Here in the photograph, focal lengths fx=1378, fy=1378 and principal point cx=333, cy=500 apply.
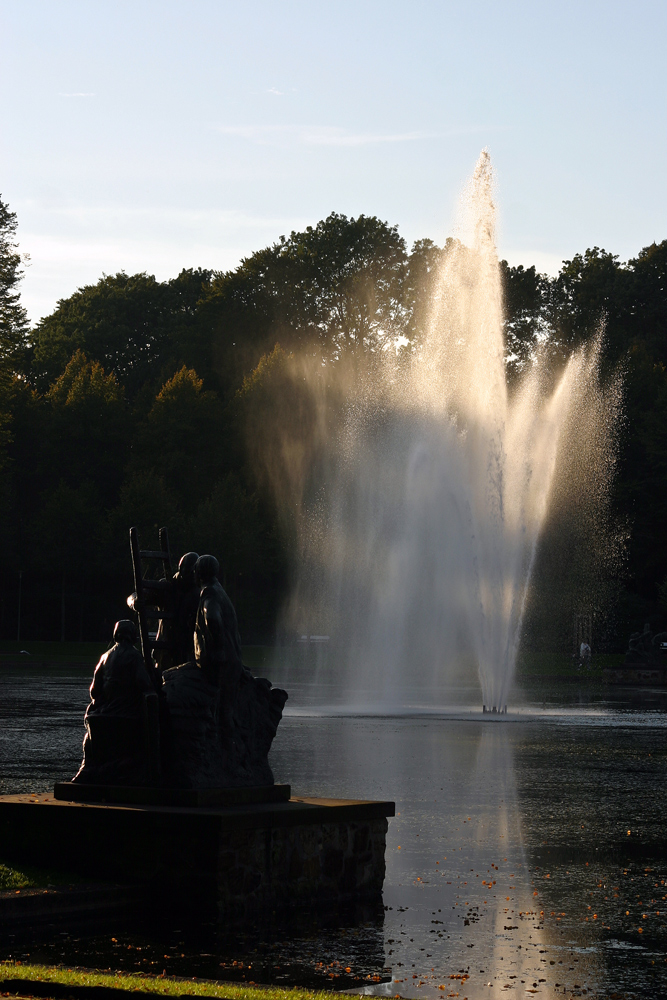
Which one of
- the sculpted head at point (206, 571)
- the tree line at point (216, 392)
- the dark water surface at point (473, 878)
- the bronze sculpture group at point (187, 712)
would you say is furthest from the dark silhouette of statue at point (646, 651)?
the sculpted head at point (206, 571)

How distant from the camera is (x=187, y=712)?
30.3ft

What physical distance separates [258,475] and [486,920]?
189ft

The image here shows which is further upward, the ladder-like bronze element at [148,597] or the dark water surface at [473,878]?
the ladder-like bronze element at [148,597]

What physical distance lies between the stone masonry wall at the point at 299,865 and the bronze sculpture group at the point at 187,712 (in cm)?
69

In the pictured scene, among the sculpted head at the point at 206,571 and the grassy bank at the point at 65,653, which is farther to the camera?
the grassy bank at the point at 65,653

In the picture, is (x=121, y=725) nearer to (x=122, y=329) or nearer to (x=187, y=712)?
(x=187, y=712)

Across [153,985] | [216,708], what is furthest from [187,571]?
[153,985]

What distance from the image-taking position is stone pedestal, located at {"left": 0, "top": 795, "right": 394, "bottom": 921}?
27.2ft

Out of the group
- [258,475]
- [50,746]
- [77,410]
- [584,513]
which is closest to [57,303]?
[77,410]

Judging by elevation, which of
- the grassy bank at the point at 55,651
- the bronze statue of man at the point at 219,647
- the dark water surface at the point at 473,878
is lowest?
the dark water surface at the point at 473,878

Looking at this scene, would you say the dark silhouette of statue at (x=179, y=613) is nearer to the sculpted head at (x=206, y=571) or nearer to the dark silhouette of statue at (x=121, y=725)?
the sculpted head at (x=206, y=571)

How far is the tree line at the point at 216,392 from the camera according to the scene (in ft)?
200

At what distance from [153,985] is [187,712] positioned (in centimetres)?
314

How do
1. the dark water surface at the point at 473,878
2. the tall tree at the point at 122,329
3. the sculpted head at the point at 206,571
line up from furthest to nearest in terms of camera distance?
the tall tree at the point at 122,329
the sculpted head at the point at 206,571
the dark water surface at the point at 473,878
